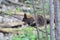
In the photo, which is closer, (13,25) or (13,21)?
(13,25)

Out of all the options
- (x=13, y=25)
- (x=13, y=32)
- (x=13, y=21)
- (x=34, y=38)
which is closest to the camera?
(x=34, y=38)

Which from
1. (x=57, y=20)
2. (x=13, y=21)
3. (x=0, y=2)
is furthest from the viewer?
(x=0, y=2)

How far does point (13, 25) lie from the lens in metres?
5.78

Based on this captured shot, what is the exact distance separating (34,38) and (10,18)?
9.06 ft

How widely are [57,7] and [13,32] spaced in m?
3.98

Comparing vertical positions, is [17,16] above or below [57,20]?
below

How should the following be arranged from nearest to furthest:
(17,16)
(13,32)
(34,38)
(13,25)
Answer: (34,38) < (13,32) < (13,25) < (17,16)

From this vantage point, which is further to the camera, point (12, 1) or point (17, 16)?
point (12, 1)

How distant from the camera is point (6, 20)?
21.0 feet

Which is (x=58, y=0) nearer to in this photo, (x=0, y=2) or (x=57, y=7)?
(x=57, y=7)

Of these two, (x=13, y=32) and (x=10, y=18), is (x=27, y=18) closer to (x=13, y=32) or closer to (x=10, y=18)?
(x=10, y=18)

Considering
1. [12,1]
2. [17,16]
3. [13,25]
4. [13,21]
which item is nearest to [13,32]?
[13,25]

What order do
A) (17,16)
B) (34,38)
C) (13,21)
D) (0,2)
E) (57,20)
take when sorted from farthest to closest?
1. (0,2)
2. (17,16)
3. (13,21)
4. (34,38)
5. (57,20)

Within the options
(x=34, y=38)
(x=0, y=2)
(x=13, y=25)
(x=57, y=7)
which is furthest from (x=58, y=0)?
(x=0, y=2)
